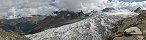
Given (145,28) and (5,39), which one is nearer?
(145,28)

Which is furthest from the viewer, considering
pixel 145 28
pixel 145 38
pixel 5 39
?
pixel 5 39

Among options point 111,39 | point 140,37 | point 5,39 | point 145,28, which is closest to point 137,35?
point 140,37

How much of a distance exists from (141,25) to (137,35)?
13.2 metres

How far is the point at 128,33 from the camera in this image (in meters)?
59.7

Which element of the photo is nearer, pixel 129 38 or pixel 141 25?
pixel 129 38

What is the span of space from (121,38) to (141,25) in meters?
14.4

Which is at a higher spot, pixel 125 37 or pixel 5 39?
pixel 125 37

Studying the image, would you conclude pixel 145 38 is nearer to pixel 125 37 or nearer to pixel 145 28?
pixel 125 37

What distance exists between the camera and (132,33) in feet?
194

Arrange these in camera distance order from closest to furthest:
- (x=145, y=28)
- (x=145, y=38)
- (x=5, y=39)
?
(x=145, y=38)
(x=145, y=28)
(x=5, y=39)

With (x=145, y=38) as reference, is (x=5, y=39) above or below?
below

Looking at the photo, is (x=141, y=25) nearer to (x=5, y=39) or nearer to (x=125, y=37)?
(x=125, y=37)

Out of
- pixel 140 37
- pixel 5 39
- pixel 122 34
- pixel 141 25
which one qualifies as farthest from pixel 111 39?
pixel 5 39

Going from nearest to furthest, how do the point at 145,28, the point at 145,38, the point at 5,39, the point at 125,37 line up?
the point at 145,38
the point at 125,37
the point at 145,28
the point at 5,39
